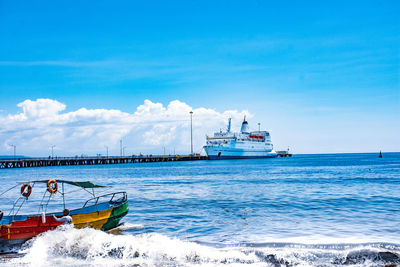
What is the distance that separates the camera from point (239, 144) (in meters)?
121

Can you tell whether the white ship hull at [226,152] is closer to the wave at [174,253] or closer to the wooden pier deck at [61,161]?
the wooden pier deck at [61,161]

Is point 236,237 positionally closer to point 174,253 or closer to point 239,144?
point 174,253

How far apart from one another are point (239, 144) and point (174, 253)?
358ft

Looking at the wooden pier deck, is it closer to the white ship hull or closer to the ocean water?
the white ship hull

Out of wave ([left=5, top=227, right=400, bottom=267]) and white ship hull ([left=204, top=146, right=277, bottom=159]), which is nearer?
wave ([left=5, top=227, right=400, bottom=267])

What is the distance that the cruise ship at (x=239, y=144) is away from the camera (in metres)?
118

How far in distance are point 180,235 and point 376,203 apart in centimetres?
1467

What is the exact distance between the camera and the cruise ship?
118312mm

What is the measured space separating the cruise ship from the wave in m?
104

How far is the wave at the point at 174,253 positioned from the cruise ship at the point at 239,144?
104 metres

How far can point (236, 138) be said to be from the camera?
120m

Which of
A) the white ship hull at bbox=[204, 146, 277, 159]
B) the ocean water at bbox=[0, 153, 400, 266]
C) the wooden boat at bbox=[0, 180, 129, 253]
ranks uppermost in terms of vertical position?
the white ship hull at bbox=[204, 146, 277, 159]

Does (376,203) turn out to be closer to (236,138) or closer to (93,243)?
(93,243)

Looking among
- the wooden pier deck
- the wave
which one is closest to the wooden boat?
the wave
